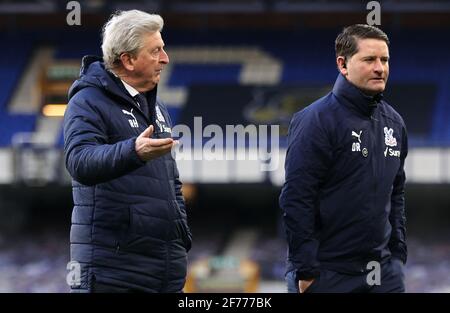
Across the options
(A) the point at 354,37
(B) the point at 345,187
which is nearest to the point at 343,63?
(A) the point at 354,37

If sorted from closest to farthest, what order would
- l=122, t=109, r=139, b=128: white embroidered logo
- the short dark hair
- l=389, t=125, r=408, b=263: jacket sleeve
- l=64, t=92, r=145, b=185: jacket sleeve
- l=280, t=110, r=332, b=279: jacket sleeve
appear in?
1. l=64, t=92, r=145, b=185: jacket sleeve
2. l=122, t=109, r=139, b=128: white embroidered logo
3. l=280, t=110, r=332, b=279: jacket sleeve
4. the short dark hair
5. l=389, t=125, r=408, b=263: jacket sleeve

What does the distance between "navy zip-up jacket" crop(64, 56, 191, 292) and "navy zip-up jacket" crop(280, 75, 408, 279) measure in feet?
1.76

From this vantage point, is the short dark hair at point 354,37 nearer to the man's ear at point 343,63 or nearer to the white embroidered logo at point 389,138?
the man's ear at point 343,63

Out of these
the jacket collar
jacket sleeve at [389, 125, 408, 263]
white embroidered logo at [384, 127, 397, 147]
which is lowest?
jacket sleeve at [389, 125, 408, 263]

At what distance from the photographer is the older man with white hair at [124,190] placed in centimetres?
363

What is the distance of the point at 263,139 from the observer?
18188 millimetres

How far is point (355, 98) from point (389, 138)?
0.81 feet

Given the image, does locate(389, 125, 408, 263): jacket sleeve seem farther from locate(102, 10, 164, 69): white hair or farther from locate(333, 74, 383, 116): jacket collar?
locate(102, 10, 164, 69): white hair

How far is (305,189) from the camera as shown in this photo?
3.94 m

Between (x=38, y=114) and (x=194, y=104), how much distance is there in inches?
134

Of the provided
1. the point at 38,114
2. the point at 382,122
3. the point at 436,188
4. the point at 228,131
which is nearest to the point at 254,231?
the point at 228,131

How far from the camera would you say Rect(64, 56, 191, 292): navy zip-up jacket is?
3.63 m

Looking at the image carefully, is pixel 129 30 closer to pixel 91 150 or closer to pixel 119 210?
pixel 91 150

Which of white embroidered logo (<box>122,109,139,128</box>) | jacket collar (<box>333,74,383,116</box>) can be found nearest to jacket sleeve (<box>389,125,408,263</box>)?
jacket collar (<box>333,74,383,116</box>)
